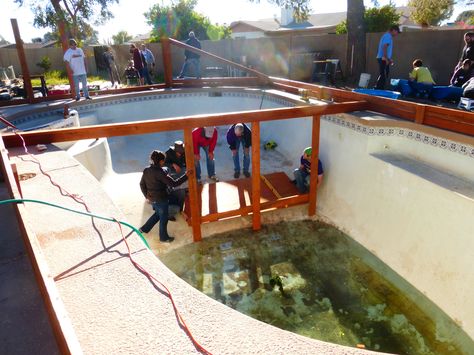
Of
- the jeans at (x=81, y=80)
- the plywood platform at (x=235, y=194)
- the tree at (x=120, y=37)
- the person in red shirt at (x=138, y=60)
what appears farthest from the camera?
the tree at (x=120, y=37)

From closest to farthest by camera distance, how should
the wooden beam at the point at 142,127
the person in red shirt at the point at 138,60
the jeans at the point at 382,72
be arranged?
the wooden beam at the point at 142,127 < the jeans at the point at 382,72 < the person in red shirt at the point at 138,60

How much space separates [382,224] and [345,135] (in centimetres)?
152

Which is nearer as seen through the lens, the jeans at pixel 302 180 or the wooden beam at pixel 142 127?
the wooden beam at pixel 142 127

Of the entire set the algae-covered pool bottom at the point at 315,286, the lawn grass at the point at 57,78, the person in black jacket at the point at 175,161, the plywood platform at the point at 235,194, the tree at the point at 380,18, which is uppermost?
the tree at the point at 380,18

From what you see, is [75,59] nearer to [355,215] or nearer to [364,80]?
[355,215]

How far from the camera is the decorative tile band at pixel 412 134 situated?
3952 mm

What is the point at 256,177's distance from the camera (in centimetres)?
501

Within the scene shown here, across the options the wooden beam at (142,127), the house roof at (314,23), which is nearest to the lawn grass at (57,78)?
the wooden beam at (142,127)

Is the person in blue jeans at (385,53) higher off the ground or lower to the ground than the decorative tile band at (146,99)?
higher

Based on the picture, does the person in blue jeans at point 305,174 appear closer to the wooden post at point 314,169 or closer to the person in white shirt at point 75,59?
the wooden post at point 314,169

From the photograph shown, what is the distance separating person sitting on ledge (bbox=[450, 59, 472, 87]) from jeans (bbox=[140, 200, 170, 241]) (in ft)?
22.9

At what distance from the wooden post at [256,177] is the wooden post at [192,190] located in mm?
869

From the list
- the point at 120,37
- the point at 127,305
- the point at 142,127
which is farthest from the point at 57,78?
the point at 120,37

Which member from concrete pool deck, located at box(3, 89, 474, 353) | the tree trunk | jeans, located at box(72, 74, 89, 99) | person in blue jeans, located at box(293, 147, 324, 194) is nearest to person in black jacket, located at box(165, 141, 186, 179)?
concrete pool deck, located at box(3, 89, 474, 353)
